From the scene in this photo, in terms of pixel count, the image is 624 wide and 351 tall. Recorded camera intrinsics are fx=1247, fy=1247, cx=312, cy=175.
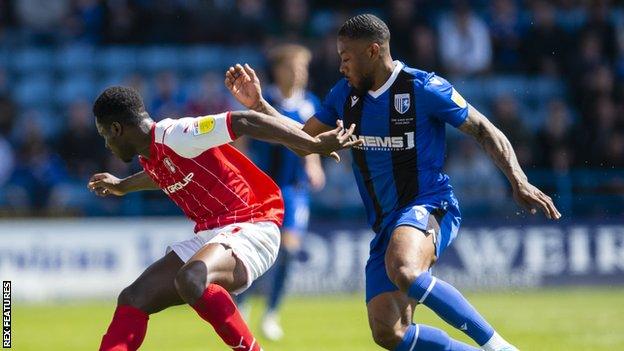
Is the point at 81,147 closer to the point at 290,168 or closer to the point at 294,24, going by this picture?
the point at 294,24

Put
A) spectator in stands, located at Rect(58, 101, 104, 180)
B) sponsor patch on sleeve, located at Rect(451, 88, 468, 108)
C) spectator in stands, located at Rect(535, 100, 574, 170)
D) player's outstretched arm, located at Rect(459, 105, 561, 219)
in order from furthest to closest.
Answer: spectator in stands, located at Rect(535, 100, 574, 170), spectator in stands, located at Rect(58, 101, 104, 180), sponsor patch on sleeve, located at Rect(451, 88, 468, 108), player's outstretched arm, located at Rect(459, 105, 561, 219)

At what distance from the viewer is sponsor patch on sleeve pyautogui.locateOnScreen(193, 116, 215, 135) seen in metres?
7.54

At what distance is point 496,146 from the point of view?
7.81 m

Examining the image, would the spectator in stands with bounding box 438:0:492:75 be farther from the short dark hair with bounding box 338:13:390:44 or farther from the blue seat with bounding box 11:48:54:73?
the short dark hair with bounding box 338:13:390:44

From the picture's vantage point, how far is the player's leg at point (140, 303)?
7578 mm

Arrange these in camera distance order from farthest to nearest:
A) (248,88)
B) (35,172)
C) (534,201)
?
(35,172) → (248,88) → (534,201)

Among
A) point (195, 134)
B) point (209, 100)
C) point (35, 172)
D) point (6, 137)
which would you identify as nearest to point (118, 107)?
point (195, 134)

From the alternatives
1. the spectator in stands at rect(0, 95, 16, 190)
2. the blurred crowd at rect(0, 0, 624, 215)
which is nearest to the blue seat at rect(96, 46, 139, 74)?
the blurred crowd at rect(0, 0, 624, 215)

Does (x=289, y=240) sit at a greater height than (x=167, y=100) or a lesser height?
lesser

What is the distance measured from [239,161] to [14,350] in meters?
3.93

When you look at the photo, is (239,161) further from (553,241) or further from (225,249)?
(553,241)

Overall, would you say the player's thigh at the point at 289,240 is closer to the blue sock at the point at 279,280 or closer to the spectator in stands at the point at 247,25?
the blue sock at the point at 279,280

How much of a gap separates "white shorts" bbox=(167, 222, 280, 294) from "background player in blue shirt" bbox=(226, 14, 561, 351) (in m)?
0.68

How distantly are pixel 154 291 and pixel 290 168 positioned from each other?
5.98 m
